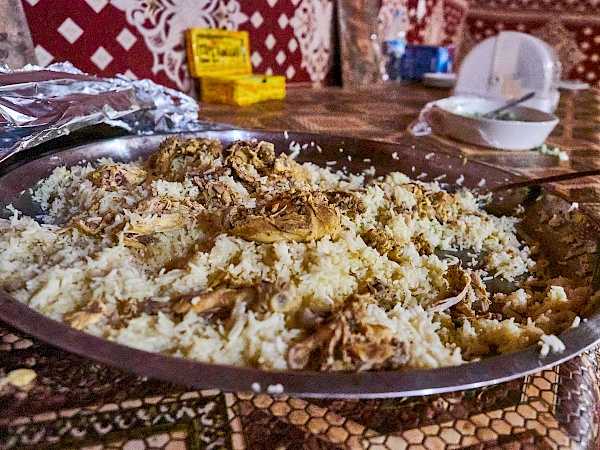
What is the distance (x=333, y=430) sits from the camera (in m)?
0.54

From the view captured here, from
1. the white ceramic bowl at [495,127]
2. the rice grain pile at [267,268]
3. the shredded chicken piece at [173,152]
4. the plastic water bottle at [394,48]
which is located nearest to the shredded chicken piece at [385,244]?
the rice grain pile at [267,268]

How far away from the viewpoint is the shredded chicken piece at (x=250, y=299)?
66 centimetres

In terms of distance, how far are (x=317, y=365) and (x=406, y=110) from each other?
6.79 feet

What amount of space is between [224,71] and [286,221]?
65.1 inches

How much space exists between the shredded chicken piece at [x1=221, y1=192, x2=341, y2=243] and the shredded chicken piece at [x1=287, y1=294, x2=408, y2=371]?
0.22m

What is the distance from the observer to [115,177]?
107 cm

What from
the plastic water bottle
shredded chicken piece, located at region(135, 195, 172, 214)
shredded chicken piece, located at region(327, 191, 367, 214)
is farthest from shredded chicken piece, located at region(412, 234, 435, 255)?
the plastic water bottle

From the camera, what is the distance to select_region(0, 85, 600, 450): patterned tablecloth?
522 mm

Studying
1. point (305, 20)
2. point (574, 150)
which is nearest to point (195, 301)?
point (574, 150)

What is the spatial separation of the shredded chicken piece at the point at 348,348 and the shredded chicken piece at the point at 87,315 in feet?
0.81

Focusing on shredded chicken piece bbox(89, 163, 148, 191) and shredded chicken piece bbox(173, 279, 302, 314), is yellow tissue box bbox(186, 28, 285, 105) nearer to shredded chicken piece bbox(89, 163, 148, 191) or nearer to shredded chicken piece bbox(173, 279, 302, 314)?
shredded chicken piece bbox(89, 163, 148, 191)

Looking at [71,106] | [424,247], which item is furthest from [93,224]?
[424,247]

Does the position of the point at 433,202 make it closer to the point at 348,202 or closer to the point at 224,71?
the point at 348,202

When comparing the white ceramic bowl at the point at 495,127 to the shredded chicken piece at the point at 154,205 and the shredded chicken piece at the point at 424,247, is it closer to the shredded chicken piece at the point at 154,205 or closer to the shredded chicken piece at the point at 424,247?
the shredded chicken piece at the point at 424,247
